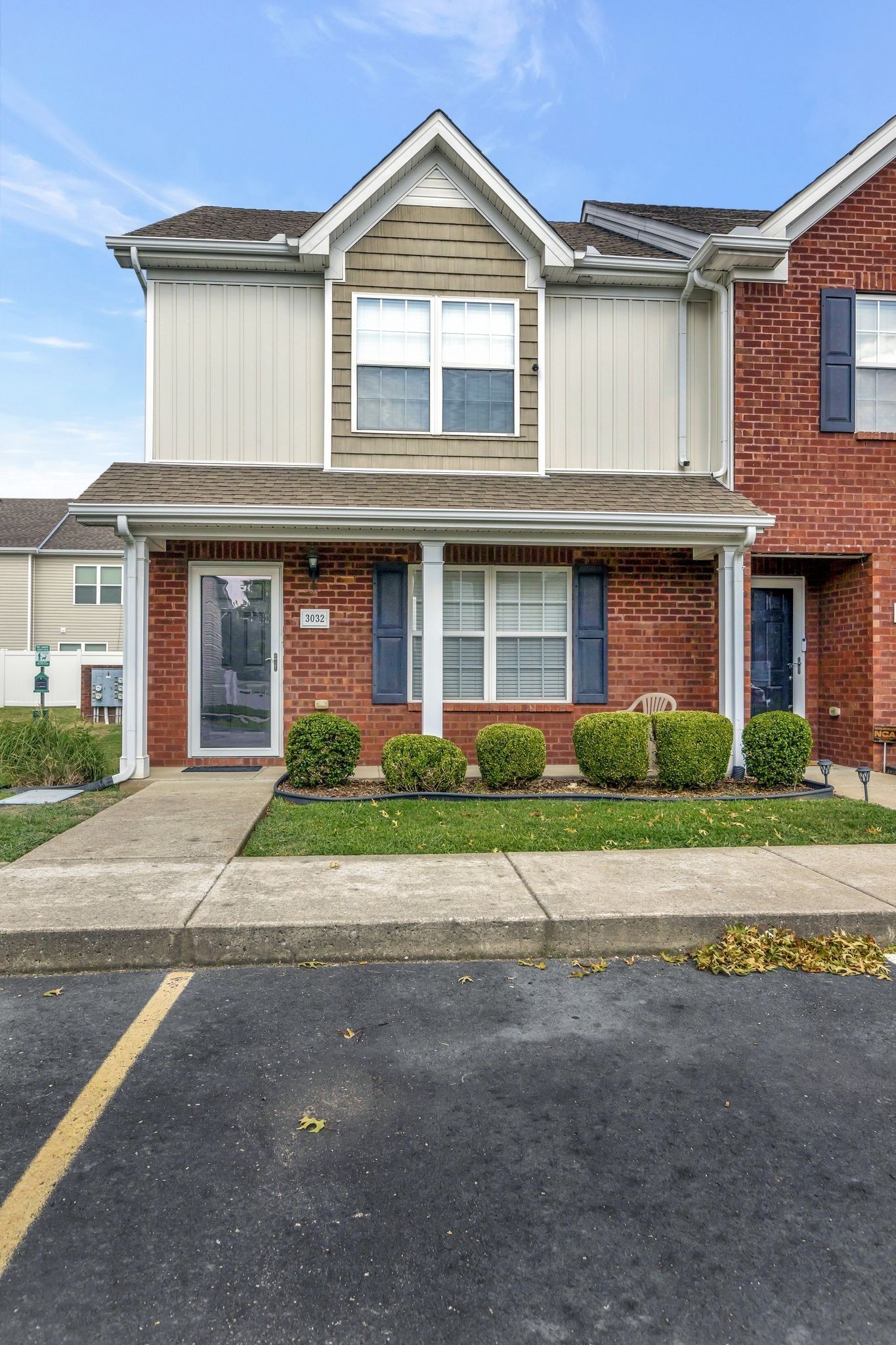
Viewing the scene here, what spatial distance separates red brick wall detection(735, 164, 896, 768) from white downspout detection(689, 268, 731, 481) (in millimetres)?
104

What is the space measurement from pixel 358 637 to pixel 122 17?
34.5ft

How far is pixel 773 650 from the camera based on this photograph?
10.5 metres

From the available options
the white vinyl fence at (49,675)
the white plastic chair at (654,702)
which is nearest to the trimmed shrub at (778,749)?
the white plastic chair at (654,702)

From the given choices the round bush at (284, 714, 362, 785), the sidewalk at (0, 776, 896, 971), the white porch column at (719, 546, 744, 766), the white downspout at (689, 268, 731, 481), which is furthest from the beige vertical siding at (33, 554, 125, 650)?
the sidewalk at (0, 776, 896, 971)

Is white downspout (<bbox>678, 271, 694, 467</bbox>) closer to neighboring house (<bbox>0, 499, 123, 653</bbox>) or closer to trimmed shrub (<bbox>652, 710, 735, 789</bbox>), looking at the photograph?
trimmed shrub (<bbox>652, 710, 735, 789</bbox>)

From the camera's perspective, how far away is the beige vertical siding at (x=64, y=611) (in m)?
26.3

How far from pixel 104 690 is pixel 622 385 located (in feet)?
43.2

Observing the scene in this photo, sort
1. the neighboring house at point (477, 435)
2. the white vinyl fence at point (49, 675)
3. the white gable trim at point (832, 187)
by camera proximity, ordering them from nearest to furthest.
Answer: the white gable trim at point (832, 187)
the neighboring house at point (477, 435)
the white vinyl fence at point (49, 675)

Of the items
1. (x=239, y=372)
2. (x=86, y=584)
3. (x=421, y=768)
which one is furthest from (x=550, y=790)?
(x=86, y=584)

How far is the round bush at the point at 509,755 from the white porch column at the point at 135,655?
12.3 ft

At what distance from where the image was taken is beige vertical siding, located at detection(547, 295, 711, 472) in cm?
989

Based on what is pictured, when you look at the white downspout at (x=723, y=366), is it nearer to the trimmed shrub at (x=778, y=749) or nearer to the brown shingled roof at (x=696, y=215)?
the brown shingled roof at (x=696, y=215)

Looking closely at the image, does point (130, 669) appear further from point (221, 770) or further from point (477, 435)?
point (477, 435)

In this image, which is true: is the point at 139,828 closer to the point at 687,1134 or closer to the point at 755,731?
the point at 687,1134
